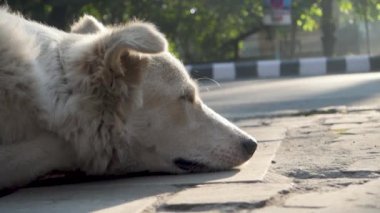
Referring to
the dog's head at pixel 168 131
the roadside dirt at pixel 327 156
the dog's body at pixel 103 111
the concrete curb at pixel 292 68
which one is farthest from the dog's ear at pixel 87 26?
the concrete curb at pixel 292 68

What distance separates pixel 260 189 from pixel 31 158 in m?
1.09

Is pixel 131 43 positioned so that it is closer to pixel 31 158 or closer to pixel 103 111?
pixel 103 111

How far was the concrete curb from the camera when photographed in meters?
15.2

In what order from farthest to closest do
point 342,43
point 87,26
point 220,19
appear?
point 342,43 < point 220,19 < point 87,26

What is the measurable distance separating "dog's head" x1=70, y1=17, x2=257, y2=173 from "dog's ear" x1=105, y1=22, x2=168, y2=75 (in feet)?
0.09

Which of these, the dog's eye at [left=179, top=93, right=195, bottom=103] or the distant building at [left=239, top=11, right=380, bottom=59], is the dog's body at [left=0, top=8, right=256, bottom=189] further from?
the distant building at [left=239, top=11, right=380, bottom=59]

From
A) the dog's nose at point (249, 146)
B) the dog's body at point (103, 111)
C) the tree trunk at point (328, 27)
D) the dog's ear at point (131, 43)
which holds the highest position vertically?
the tree trunk at point (328, 27)

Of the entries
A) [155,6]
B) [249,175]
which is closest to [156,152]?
[249,175]

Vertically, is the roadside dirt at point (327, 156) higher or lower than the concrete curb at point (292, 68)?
lower

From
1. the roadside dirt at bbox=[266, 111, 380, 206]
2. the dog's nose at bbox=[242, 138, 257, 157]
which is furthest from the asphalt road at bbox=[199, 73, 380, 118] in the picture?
the dog's nose at bbox=[242, 138, 257, 157]

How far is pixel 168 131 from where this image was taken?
3387 millimetres

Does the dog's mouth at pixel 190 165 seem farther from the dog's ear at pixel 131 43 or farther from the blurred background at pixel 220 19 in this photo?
the blurred background at pixel 220 19

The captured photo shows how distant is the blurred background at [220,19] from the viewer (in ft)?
58.5

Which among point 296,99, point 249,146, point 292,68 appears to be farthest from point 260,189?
point 292,68
